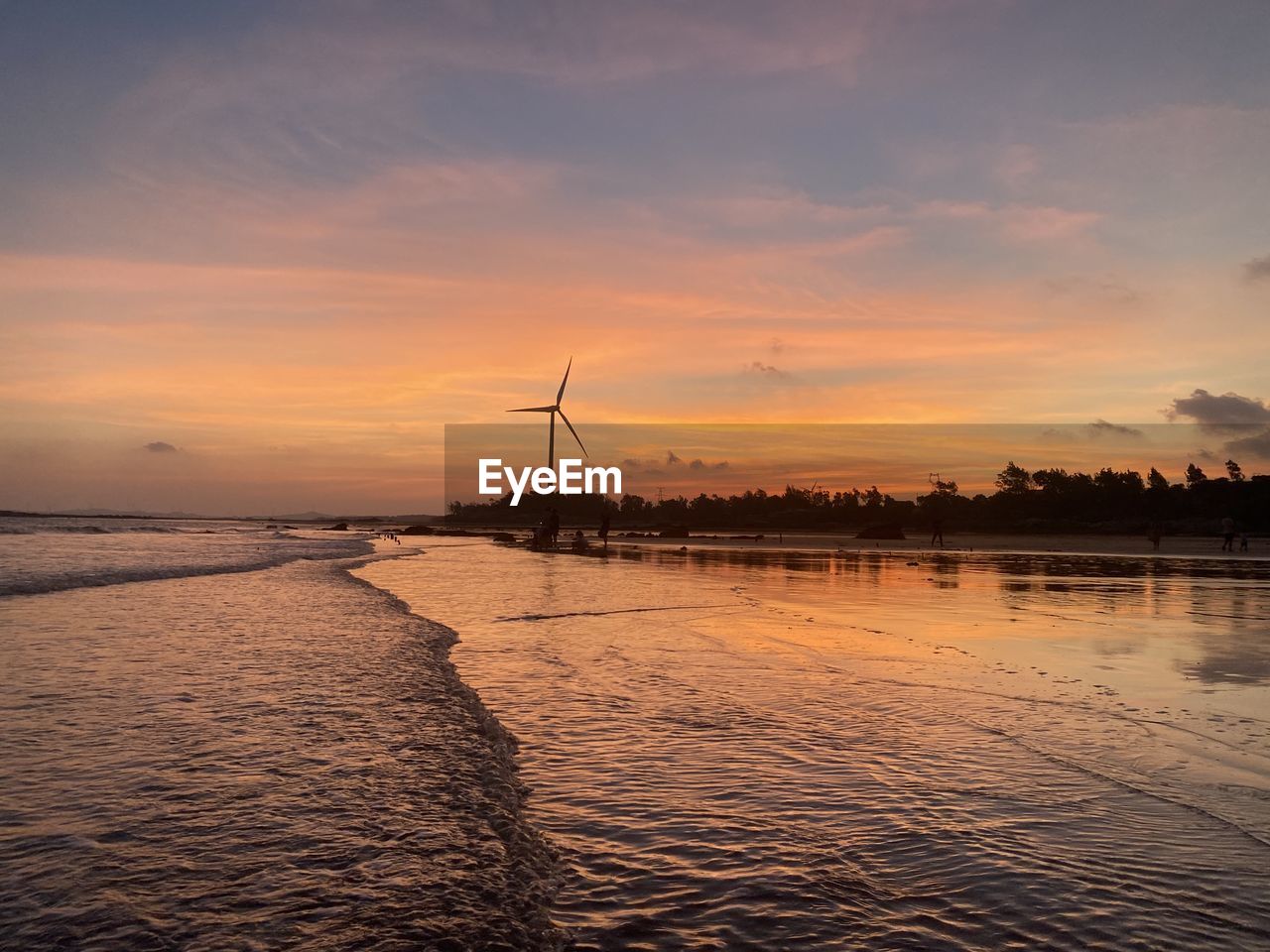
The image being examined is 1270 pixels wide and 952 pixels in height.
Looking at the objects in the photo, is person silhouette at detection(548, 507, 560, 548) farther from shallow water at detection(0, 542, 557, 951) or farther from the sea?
shallow water at detection(0, 542, 557, 951)

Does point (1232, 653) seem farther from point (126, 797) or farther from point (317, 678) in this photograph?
point (126, 797)

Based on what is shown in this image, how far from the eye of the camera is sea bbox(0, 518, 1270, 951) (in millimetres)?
4168

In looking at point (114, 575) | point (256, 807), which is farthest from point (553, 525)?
point (256, 807)

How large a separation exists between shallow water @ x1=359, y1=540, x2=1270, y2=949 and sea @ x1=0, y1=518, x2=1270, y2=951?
1.3 inches

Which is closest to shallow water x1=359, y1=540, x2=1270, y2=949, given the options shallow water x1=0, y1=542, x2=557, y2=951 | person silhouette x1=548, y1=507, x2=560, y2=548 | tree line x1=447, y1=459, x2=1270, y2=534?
shallow water x1=0, y1=542, x2=557, y2=951

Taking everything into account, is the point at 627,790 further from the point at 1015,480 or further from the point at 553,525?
the point at 1015,480

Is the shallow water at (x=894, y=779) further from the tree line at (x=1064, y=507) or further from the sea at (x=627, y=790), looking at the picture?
the tree line at (x=1064, y=507)

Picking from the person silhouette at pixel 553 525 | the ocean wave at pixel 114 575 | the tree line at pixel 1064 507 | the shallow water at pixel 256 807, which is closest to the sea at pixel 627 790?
the shallow water at pixel 256 807

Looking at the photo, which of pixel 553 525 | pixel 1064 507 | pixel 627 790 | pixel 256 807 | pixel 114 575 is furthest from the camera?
pixel 1064 507

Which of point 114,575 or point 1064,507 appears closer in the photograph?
point 114,575

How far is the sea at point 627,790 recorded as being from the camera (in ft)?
13.7

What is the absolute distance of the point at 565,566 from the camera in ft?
121

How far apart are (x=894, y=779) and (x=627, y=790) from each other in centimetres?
213

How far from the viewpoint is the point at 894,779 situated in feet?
21.2
